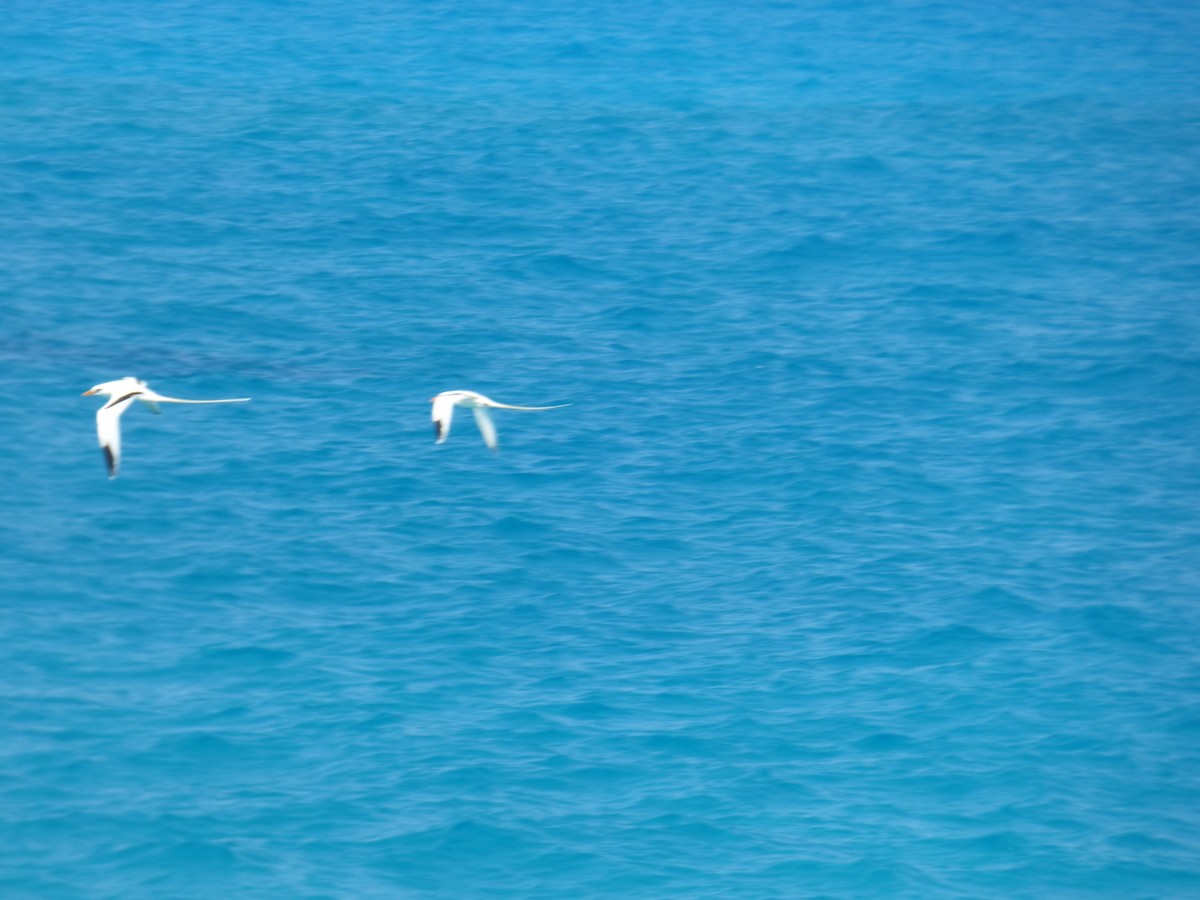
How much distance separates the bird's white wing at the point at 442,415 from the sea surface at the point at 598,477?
3479mm

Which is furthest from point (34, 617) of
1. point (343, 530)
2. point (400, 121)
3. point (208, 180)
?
point (400, 121)

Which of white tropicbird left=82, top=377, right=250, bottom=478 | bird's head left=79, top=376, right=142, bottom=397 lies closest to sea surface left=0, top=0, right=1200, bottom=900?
bird's head left=79, top=376, right=142, bottom=397

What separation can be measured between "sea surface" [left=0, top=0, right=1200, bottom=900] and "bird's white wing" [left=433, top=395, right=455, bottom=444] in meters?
3.48

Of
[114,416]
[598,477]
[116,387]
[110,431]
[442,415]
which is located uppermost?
[598,477]

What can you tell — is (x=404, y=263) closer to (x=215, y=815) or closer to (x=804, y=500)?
(x=804, y=500)

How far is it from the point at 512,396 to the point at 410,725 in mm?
9734

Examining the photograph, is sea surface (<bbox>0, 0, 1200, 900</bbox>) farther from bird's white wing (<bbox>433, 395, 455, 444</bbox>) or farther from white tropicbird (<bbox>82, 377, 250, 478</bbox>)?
white tropicbird (<bbox>82, 377, 250, 478</bbox>)

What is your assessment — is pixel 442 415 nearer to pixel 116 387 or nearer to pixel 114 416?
pixel 114 416

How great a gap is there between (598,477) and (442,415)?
6806 mm

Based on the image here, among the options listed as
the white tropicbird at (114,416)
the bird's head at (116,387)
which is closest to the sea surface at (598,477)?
the bird's head at (116,387)

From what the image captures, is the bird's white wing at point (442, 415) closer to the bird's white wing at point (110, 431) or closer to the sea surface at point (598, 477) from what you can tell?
the sea surface at point (598, 477)

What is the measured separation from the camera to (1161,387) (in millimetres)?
30578

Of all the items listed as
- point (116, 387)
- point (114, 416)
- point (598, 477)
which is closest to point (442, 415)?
point (114, 416)

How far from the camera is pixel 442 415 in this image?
20.4m
